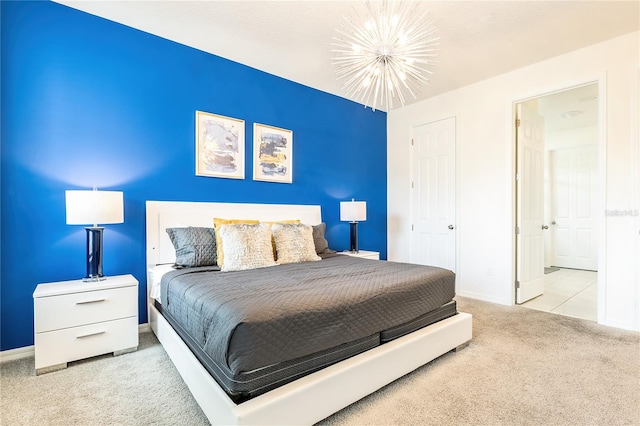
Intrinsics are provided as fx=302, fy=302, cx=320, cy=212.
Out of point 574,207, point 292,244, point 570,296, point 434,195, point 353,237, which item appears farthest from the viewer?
point 574,207

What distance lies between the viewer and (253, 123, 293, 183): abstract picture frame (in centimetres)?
357

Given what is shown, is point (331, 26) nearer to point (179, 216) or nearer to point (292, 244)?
point (292, 244)

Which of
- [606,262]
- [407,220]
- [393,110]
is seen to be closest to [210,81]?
[393,110]

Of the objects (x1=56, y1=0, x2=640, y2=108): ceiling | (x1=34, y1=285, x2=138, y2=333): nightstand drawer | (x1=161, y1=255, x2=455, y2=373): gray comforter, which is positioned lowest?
(x1=34, y1=285, x2=138, y2=333): nightstand drawer

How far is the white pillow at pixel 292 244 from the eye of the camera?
9.45 feet

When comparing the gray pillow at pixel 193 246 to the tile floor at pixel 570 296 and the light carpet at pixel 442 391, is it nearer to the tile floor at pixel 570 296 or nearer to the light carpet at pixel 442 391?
the light carpet at pixel 442 391

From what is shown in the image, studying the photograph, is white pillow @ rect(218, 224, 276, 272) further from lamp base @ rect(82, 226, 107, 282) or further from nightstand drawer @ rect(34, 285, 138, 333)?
lamp base @ rect(82, 226, 107, 282)

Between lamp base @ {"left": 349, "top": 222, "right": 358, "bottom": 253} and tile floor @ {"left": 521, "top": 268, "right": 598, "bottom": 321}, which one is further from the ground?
lamp base @ {"left": 349, "top": 222, "right": 358, "bottom": 253}

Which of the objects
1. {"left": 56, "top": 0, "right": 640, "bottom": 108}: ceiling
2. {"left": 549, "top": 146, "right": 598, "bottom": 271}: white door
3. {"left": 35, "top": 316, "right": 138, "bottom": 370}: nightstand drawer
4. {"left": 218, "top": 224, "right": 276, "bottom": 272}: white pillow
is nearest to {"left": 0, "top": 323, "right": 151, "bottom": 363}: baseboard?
{"left": 35, "top": 316, "right": 138, "bottom": 370}: nightstand drawer

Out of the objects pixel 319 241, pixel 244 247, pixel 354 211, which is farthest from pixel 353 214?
pixel 244 247

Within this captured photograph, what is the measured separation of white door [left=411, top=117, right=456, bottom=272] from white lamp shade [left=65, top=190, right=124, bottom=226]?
390 cm

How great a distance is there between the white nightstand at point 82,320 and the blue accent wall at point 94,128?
38 cm

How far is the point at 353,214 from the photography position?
410 centimetres

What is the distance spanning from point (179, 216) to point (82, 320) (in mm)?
1151
